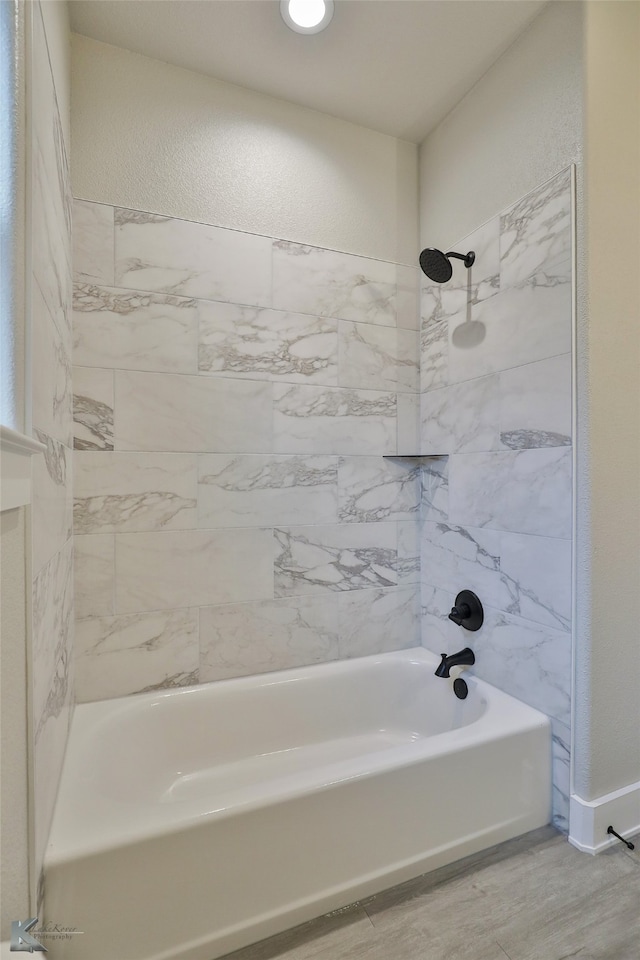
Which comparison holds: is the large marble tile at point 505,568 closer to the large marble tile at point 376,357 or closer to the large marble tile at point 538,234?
the large marble tile at point 376,357

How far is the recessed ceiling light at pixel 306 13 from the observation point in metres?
1.52

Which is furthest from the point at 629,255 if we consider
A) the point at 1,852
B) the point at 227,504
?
the point at 1,852

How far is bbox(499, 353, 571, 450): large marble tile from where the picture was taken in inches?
59.2

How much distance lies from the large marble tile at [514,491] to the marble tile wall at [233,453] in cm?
31

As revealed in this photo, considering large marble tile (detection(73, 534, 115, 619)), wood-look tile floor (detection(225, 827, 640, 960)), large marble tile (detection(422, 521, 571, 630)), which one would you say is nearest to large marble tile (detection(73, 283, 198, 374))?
large marble tile (detection(73, 534, 115, 619))

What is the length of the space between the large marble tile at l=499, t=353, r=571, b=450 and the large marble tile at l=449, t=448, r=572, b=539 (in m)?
0.05

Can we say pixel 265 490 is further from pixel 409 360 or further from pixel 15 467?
pixel 15 467

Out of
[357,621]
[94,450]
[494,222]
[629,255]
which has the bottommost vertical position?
[357,621]

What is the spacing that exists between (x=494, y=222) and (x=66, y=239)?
1545mm

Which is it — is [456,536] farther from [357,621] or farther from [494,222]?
[494,222]

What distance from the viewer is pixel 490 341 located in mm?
1809

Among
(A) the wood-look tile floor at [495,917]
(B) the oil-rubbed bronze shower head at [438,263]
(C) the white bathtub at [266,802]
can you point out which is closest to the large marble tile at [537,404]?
(B) the oil-rubbed bronze shower head at [438,263]

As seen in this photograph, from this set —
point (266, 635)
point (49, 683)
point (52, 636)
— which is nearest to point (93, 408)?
point (52, 636)

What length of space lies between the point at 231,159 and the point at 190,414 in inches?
41.1
